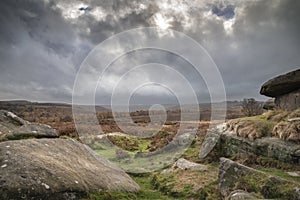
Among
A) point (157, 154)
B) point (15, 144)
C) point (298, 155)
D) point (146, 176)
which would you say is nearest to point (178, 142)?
point (157, 154)

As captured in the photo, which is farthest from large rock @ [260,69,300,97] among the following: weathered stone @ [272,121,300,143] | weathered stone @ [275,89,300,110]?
weathered stone @ [272,121,300,143]

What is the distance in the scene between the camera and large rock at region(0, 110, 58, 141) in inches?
360

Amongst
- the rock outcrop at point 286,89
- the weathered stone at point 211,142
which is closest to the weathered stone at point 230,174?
the weathered stone at point 211,142

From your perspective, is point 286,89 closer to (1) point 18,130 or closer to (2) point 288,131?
(2) point 288,131

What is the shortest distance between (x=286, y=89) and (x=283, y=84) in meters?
0.67

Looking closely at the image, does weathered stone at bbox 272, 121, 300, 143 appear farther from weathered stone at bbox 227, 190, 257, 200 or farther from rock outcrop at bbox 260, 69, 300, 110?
weathered stone at bbox 227, 190, 257, 200

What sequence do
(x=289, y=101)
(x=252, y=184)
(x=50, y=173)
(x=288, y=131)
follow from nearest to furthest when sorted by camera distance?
(x=50, y=173), (x=252, y=184), (x=288, y=131), (x=289, y=101)

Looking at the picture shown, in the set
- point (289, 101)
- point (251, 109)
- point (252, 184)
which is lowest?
point (252, 184)

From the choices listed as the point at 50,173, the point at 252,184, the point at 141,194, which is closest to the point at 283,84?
the point at 252,184

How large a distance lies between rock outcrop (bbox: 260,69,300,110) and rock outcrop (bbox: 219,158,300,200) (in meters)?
8.53

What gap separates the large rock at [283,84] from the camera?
14.8 meters

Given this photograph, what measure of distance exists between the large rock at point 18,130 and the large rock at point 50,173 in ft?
3.81

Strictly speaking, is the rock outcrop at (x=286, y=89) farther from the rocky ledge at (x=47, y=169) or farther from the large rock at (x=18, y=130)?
the large rock at (x=18, y=130)

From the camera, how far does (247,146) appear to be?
1274 cm
